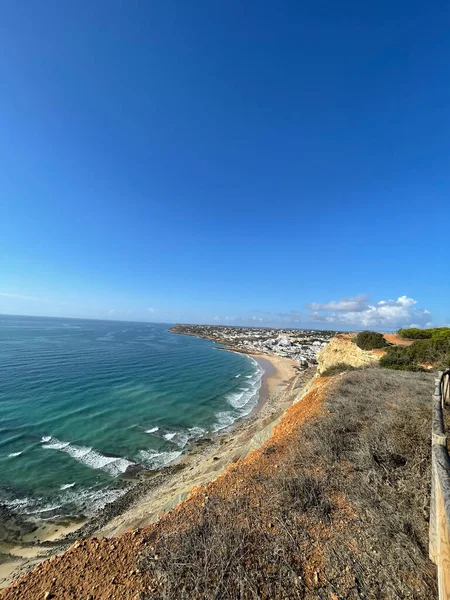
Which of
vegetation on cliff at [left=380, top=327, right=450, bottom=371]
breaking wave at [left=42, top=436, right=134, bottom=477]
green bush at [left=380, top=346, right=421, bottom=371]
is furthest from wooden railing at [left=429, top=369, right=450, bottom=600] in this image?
vegetation on cliff at [left=380, top=327, right=450, bottom=371]

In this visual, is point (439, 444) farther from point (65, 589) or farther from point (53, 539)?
point (53, 539)

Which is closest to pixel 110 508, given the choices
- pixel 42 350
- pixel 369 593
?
pixel 369 593

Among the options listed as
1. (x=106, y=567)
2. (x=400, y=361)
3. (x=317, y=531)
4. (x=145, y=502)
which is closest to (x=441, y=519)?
(x=317, y=531)

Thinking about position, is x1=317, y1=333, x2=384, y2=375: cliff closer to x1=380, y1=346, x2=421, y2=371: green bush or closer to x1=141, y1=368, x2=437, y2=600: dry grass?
x1=380, y1=346, x2=421, y2=371: green bush

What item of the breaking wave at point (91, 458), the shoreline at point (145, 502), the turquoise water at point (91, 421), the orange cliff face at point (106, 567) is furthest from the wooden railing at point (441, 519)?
the breaking wave at point (91, 458)

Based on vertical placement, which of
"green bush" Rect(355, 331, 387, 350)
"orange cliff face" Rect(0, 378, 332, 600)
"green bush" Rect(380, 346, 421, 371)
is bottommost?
"orange cliff face" Rect(0, 378, 332, 600)

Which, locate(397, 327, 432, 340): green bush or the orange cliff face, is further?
locate(397, 327, 432, 340): green bush

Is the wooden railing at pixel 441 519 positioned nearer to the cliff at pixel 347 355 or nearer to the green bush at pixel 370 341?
the cliff at pixel 347 355
